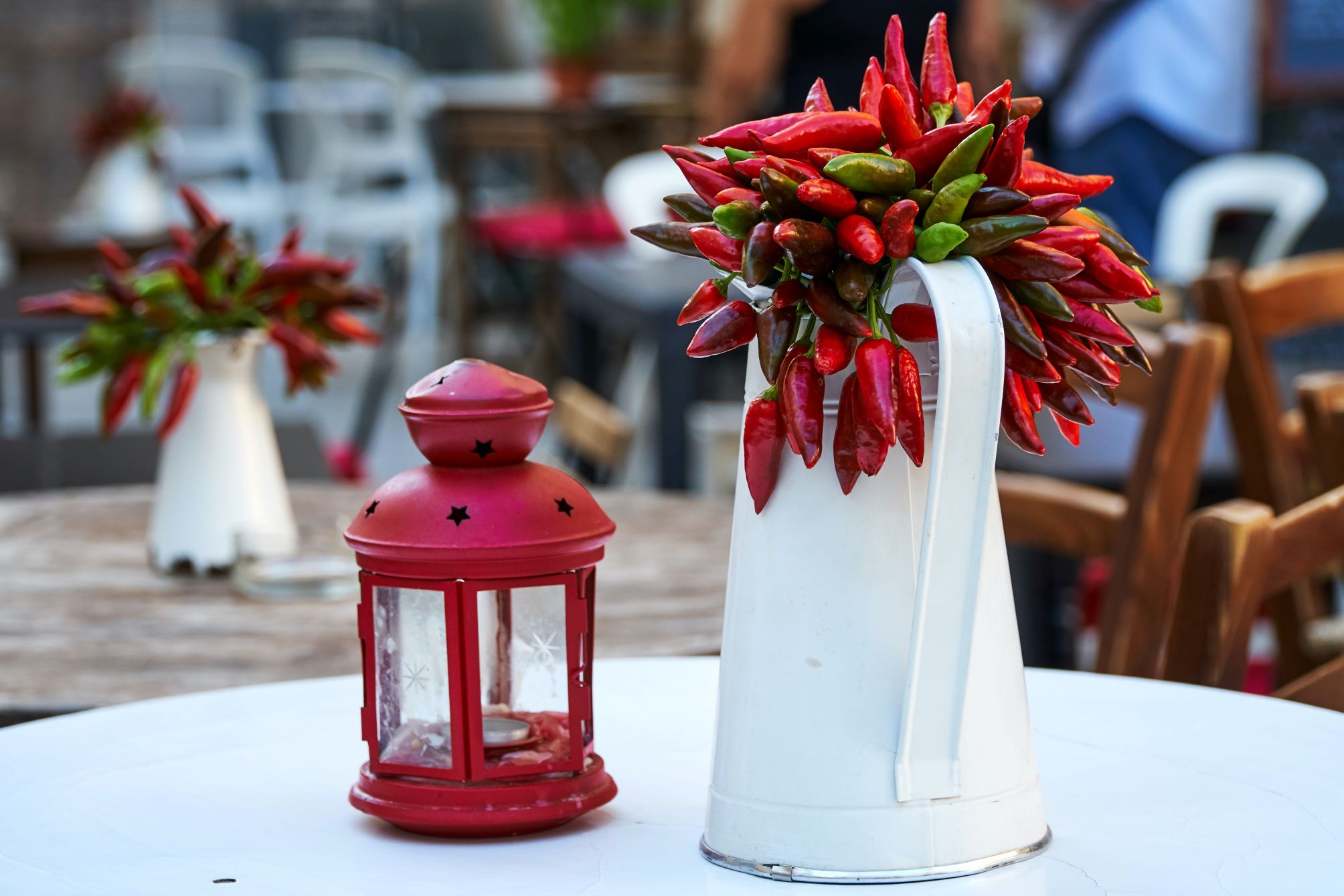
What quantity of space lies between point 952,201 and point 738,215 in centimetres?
7

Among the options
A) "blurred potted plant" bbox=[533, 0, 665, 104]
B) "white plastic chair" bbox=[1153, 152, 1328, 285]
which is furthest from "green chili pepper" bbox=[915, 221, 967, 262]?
"blurred potted plant" bbox=[533, 0, 665, 104]

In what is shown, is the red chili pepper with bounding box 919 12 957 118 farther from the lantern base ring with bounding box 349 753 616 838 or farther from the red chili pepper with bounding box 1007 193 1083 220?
the lantern base ring with bounding box 349 753 616 838

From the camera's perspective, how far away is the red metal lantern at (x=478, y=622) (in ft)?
2.02

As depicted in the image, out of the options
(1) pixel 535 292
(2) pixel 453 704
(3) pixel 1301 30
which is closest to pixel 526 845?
(2) pixel 453 704

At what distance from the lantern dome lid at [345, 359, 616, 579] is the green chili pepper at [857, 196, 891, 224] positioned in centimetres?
16

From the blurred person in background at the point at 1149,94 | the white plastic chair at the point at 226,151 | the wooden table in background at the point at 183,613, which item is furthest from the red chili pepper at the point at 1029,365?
the white plastic chair at the point at 226,151

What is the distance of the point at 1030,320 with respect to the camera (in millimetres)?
564

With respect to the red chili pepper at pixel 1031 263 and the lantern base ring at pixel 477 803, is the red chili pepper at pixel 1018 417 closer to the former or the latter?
the red chili pepper at pixel 1031 263

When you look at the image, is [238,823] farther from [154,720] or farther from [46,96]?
[46,96]

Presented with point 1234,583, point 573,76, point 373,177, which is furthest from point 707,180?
point 373,177

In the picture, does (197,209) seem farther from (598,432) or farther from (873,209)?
(873,209)

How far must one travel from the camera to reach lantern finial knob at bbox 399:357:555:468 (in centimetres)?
63

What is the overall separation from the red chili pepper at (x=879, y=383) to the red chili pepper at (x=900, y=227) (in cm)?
3

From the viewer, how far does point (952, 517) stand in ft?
1.77
